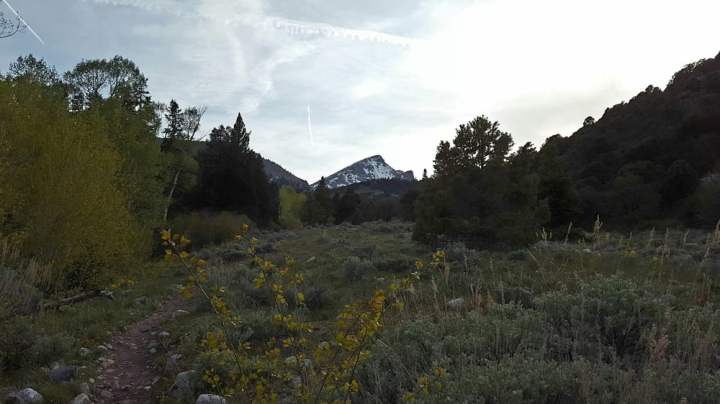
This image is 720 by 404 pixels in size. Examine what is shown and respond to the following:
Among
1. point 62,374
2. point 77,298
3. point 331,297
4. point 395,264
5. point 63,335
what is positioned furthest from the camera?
point 395,264

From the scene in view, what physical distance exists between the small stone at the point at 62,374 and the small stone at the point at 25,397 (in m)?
0.56

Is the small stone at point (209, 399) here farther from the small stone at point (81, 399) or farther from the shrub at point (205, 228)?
the shrub at point (205, 228)

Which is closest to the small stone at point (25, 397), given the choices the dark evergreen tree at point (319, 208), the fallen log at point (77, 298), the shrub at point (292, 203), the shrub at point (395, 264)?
the fallen log at point (77, 298)

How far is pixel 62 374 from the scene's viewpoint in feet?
17.4

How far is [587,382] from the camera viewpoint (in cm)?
312

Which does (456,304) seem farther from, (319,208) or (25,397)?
(319,208)

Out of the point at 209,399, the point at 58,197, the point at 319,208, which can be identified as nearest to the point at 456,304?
the point at 209,399

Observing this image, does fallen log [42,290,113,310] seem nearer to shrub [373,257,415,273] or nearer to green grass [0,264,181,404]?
green grass [0,264,181,404]

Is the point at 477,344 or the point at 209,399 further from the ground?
the point at 477,344

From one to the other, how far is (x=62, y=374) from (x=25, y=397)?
75cm

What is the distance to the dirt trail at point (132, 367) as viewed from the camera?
528 centimetres

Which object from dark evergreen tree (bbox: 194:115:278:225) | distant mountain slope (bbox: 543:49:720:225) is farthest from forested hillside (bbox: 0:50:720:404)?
dark evergreen tree (bbox: 194:115:278:225)

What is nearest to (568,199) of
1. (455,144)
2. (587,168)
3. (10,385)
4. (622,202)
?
(622,202)

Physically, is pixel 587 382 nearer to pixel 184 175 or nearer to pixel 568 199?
pixel 568 199
